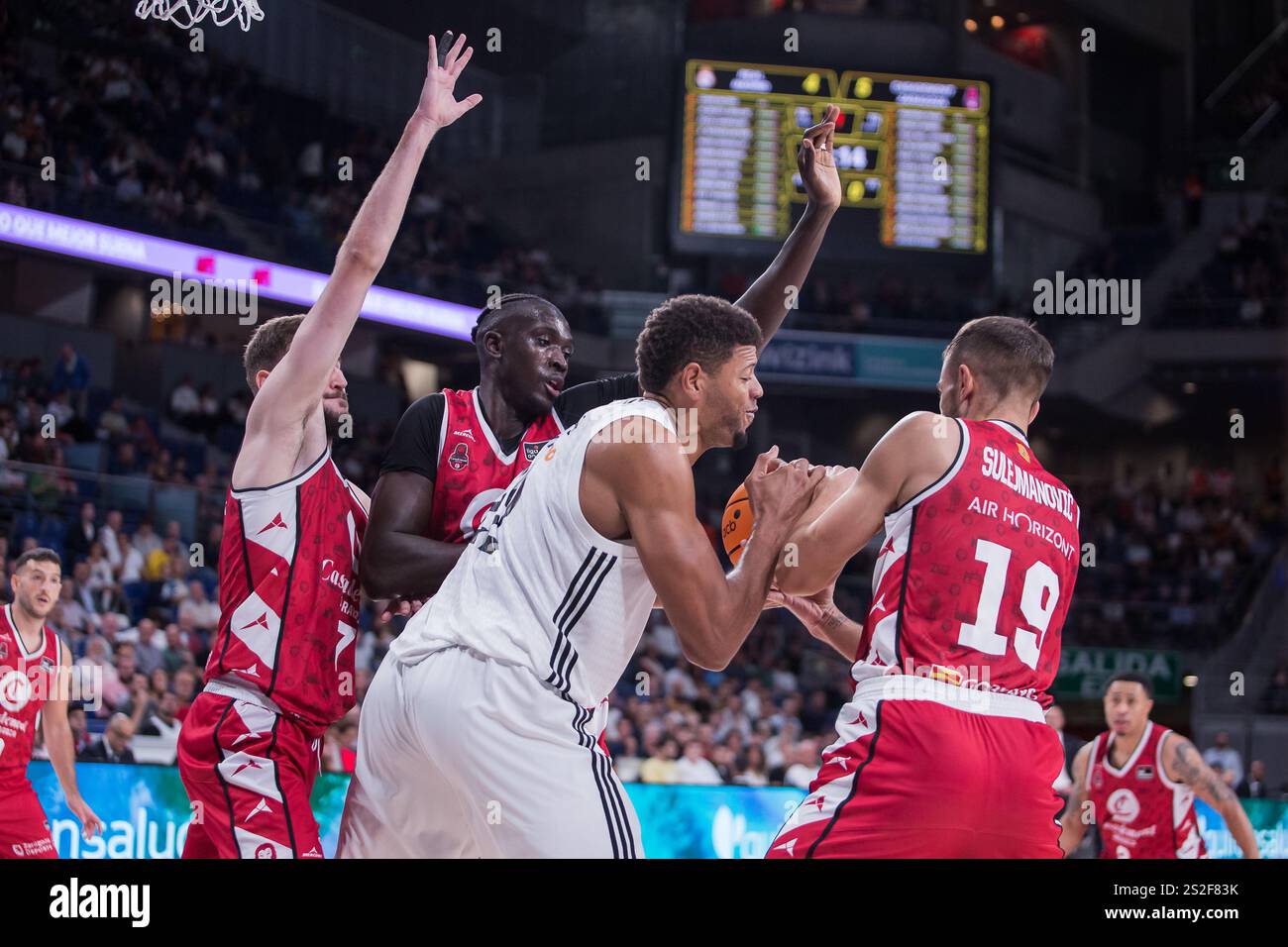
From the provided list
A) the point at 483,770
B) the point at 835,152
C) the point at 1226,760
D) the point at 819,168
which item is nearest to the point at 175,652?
the point at 819,168

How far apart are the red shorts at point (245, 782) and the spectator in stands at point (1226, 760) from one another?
37.5 ft

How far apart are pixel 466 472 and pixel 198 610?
8065 mm

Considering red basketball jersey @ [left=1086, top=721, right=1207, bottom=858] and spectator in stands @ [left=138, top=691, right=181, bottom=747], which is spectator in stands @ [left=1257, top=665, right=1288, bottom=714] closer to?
red basketball jersey @ [left=1086, top=721, right=1207, bottom=858]

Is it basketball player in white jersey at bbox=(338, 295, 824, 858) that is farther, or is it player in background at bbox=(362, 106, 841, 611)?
player in background at bbox=(362, 106, 841, 611)

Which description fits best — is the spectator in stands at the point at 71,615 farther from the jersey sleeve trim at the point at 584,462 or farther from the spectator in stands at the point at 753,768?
the jersey sleeve trim at the point at 584,462

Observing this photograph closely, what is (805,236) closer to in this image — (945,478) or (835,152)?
(945,478)

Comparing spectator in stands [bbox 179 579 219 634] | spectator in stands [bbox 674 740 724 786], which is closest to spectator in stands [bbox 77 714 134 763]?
spectator in stands [bbox 179 579 219 634]

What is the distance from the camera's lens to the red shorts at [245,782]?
152 inches

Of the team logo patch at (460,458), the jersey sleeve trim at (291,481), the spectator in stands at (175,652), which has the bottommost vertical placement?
the spectator in stands at (175,652)

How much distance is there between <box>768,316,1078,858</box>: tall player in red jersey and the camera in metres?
3.52

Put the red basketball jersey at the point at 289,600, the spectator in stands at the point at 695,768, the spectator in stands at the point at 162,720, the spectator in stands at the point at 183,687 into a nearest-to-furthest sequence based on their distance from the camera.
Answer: the red basketball jersey at the point at 289,600, the spectator in stands at the point at 162,720, the spectator in stands at the point at 183,687, the spectator in stands at the point at 695,768

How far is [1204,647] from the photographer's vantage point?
1784cm

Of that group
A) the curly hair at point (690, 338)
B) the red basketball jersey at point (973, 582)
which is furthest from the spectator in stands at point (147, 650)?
the red basketball jersey at point (973, 582)

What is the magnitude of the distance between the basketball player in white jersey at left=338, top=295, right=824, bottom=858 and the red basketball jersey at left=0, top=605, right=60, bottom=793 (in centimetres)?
354
